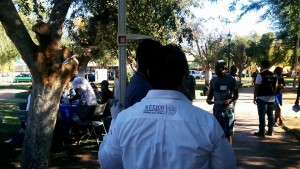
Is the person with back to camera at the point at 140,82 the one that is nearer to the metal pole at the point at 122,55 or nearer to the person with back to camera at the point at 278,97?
the metal pole at the point at 122,55

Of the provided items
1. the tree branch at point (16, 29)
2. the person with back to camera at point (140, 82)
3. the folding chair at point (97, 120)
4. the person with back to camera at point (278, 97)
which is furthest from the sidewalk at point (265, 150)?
the person with back to camera at point (140, 82)

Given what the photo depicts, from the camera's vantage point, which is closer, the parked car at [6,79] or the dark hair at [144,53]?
the dark hair at [144,53]

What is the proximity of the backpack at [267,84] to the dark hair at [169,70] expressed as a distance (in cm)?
800

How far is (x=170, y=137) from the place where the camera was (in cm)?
190

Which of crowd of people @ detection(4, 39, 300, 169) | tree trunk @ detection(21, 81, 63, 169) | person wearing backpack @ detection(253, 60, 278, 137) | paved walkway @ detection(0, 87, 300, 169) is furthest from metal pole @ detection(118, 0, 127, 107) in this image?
person wearing backpack @ detection(253, 60, 278, 137)

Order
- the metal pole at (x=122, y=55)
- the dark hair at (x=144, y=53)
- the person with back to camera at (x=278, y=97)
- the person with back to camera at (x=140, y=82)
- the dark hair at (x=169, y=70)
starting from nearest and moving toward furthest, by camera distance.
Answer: the dark hair at (x=169, y=70), the dark hair at (x=144, y=53), the person with back to camera at (x=140, y=82), the metal pole at (x=122, y=55), the person with back to camera at (x=278, y=97)

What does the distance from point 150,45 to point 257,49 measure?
55.7 metres

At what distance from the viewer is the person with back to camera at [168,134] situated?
1889 millimetres

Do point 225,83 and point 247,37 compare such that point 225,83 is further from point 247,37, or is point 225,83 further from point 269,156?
point 247,37

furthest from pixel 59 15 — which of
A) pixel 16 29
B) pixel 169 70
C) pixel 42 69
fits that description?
pixel 169 70

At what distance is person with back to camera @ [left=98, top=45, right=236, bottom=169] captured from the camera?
1889 mm

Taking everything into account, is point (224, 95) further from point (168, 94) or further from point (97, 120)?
point (168, 94)

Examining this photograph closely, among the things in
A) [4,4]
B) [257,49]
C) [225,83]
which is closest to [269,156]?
[225,83]

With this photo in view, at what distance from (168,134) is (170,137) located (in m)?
0.02
